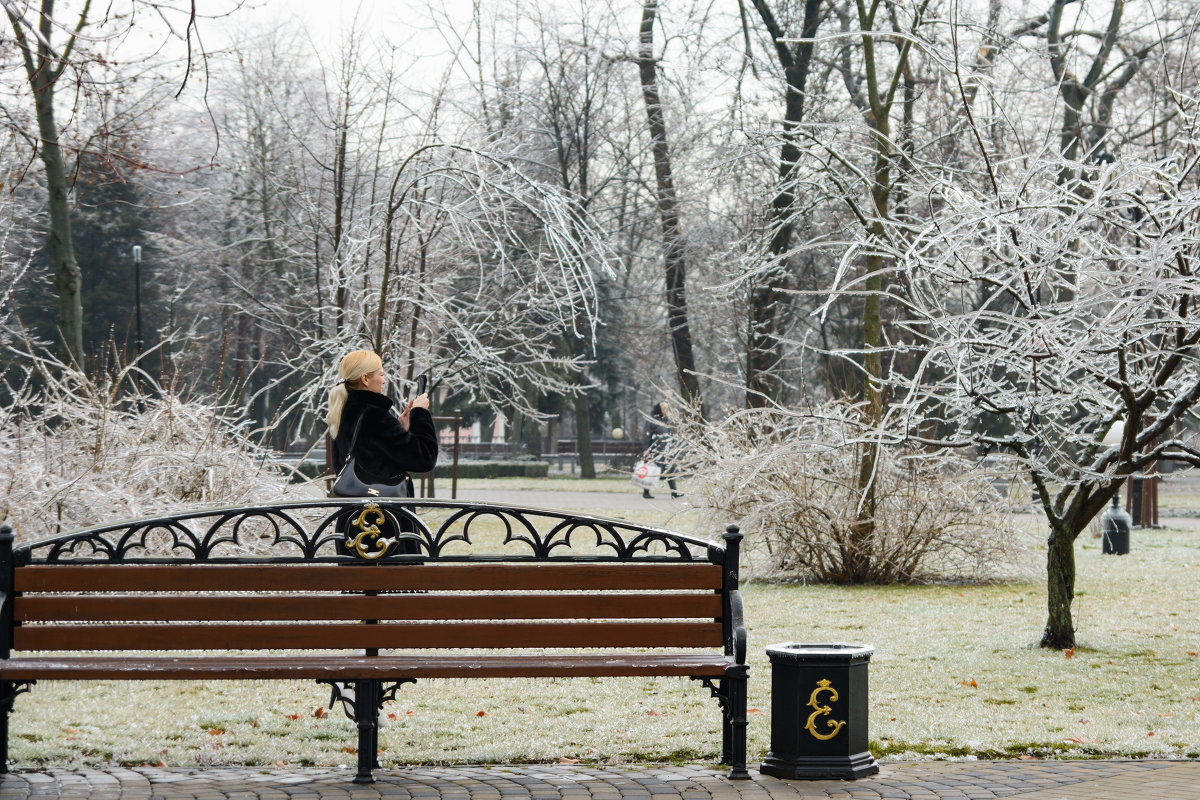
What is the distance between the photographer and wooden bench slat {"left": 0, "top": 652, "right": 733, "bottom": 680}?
4.60m

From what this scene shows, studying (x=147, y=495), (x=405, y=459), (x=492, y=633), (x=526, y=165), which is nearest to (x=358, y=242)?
(x=147, y=495)

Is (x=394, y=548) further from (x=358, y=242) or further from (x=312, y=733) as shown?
(x=358, y=242)

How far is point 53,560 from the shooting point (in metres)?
4.80

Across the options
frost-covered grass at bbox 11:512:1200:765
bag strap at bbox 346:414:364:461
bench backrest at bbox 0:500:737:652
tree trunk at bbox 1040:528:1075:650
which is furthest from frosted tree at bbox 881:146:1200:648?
bag strap at bbox 346:414:364:461

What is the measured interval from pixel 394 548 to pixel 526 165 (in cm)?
2195

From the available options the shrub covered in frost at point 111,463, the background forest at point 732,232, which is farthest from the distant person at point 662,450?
the shrub covered in frost at point 111,463

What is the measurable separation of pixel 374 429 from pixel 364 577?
1235 mm

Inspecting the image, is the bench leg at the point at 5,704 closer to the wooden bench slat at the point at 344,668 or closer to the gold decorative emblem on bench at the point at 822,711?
the wooden bench slat at the point at 344,668

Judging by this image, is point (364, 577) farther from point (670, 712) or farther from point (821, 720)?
point (670, 712)

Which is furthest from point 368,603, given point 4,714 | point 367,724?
point 4,714

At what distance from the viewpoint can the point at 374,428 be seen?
19.8 ft

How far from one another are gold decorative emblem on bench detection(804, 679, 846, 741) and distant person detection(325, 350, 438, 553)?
2.04 meters

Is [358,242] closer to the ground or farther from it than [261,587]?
farther from it

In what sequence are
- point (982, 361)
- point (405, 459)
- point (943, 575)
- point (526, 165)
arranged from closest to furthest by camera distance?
point (405, 459) < point (982, 361) < point (943, 575) < point (526, 165)
